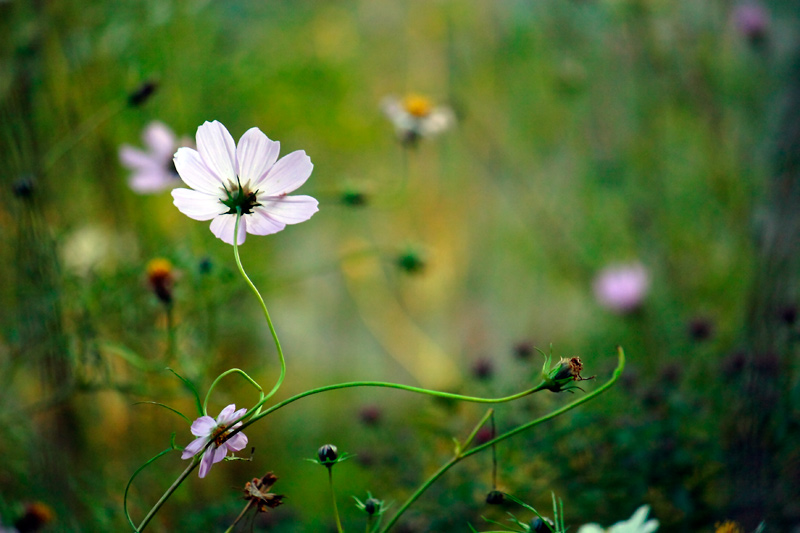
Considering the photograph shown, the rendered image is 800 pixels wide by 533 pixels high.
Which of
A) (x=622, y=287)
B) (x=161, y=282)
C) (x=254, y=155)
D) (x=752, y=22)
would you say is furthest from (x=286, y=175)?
(x=752, y=22)

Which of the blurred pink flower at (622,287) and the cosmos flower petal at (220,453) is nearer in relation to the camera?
the cosmos flower petal at (220,453)

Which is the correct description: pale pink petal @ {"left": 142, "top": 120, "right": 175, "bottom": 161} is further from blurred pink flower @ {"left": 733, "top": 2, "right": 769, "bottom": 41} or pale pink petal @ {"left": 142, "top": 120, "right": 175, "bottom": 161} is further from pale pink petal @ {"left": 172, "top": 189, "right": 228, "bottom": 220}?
blurred pink flower @ {"left": 733, "top": 2, "right": 769, "bottom": 41}

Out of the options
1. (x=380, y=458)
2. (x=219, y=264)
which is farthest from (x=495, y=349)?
(x=219, y=264)

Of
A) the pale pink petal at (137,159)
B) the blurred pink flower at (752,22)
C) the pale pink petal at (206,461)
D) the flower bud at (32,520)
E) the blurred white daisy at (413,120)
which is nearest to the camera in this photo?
the pale pink petal at (206,461)

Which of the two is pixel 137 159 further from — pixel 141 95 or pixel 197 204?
pixel 197 204

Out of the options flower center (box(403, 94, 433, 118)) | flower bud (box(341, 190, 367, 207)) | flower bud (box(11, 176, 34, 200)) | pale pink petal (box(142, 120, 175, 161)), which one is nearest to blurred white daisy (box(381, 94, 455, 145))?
flower center (box(403, 94, 433, 118))

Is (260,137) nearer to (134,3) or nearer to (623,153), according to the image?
(134,3)

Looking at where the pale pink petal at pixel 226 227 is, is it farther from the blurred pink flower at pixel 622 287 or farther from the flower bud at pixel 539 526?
the blurred pink flower at pixel 622 287

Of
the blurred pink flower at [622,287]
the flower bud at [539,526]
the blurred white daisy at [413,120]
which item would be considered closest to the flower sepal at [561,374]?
the flower bud at [539,526]
